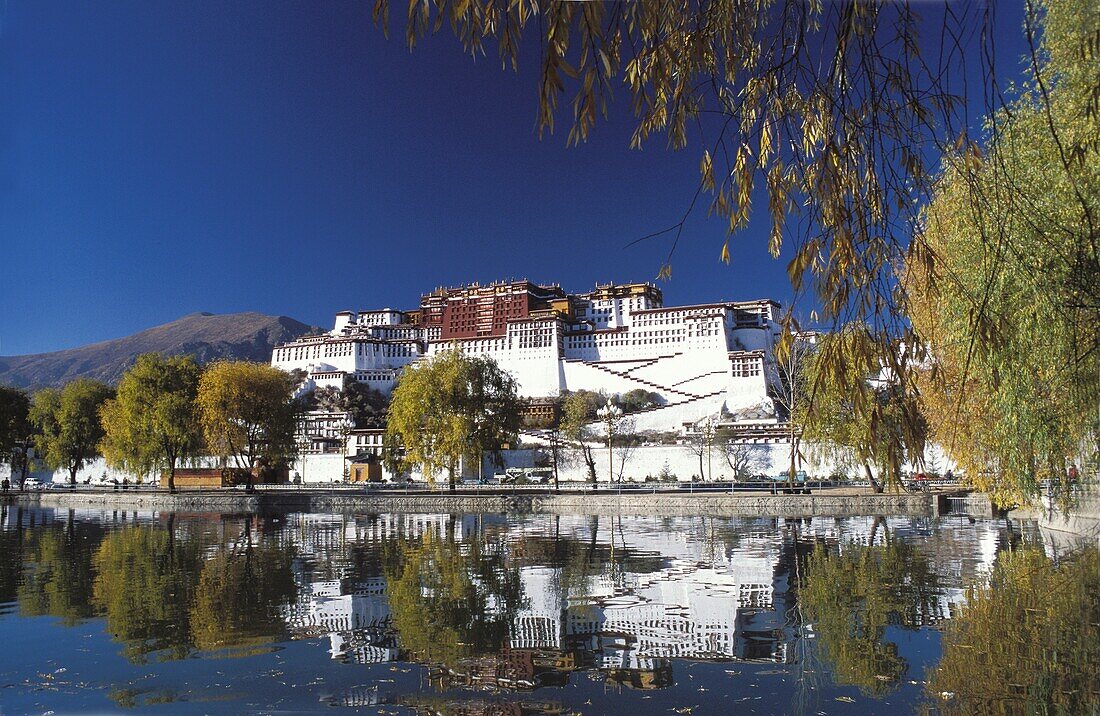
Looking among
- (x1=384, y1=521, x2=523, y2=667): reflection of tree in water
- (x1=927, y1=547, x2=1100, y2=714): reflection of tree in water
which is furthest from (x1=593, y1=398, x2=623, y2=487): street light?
(x1=927, y1=547, x2=1100, y2=714): reflection of tree in water

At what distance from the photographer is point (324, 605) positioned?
978cm

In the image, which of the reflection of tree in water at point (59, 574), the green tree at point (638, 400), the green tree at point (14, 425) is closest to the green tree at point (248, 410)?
the reflection of tree in water at point (59, 574)

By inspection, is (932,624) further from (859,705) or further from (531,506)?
(531,506)

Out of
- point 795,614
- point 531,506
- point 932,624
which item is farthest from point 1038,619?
point 531,506

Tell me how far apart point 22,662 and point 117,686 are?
1616 millimetres

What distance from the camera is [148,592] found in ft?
36.7

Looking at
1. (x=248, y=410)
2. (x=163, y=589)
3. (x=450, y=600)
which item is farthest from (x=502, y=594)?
(x=248, y=410)

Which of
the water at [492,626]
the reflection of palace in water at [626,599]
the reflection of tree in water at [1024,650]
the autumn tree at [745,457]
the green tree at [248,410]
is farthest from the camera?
the autumn tree at [745,457]

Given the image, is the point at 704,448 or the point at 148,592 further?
the point at 704,448

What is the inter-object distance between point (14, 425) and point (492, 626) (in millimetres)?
54616

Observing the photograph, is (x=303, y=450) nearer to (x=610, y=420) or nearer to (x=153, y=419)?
(x=153, y=419)

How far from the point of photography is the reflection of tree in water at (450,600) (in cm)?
745

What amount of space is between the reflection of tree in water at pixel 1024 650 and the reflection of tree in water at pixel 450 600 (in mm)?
3978

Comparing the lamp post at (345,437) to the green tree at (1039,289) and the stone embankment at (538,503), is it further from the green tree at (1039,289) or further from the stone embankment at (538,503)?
the green tree at (1039,289)
